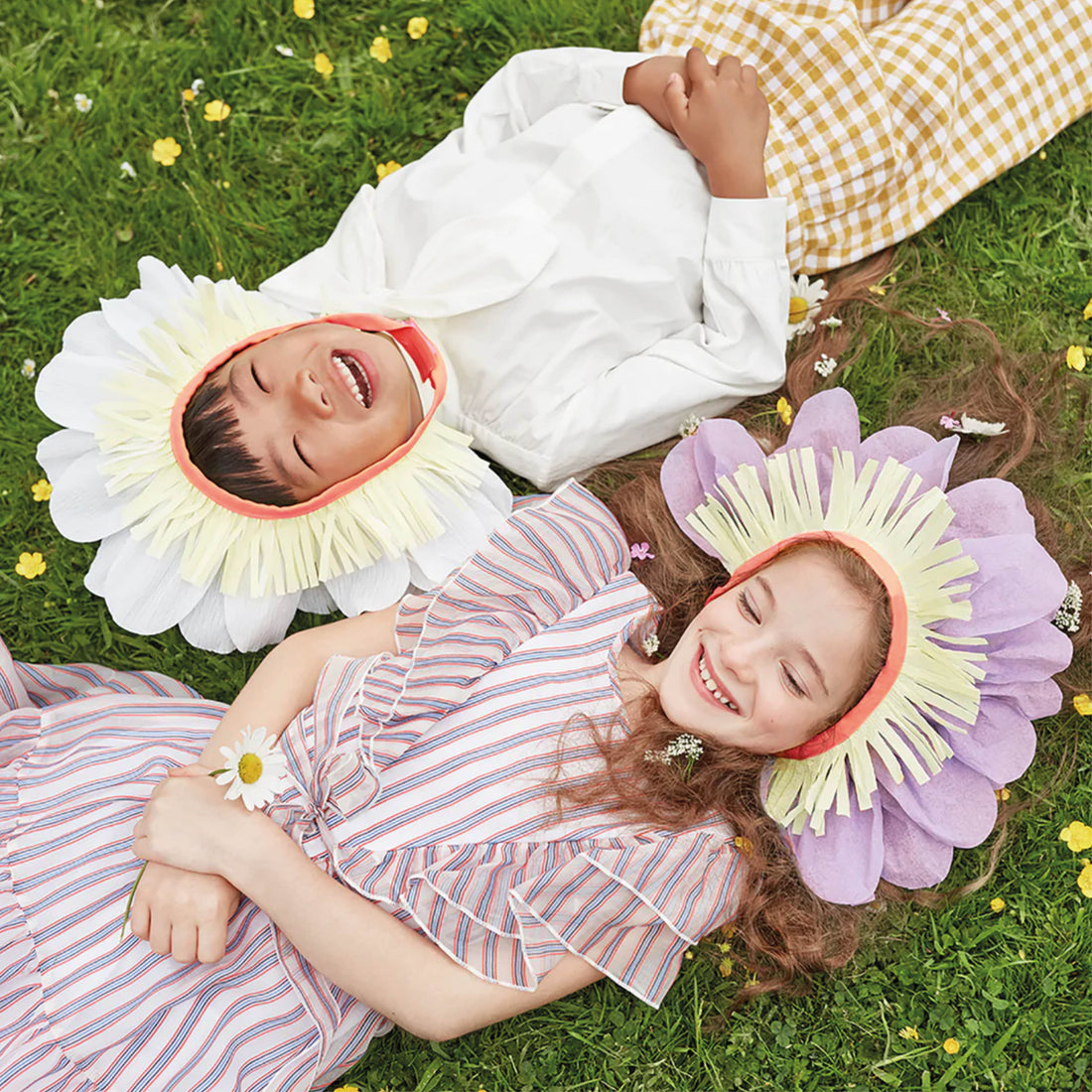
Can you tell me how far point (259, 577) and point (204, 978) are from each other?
73cm

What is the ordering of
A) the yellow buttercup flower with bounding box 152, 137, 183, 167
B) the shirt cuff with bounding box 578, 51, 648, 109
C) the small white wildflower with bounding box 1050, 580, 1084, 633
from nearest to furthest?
the small white wildflower with bounding box 1050, 580, 1084, 633 → the shirt cuff with bounding box 578, 51, 648, 109 → the yellow buttercup flower with bounding box 152, 137, 183, 167

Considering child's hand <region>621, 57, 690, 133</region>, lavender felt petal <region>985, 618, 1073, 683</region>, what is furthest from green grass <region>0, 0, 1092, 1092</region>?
lavender felt petal <region>985, 618, 1073, 683</region>

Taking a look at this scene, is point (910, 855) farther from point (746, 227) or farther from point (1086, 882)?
point (746, 227)

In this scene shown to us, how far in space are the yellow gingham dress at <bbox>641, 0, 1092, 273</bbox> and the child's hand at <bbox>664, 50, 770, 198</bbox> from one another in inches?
4.6

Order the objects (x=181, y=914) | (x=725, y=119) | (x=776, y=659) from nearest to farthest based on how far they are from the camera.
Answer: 1. (x=776, y=659)
2. (x=181, y=914)
3. (x=725, y=119)

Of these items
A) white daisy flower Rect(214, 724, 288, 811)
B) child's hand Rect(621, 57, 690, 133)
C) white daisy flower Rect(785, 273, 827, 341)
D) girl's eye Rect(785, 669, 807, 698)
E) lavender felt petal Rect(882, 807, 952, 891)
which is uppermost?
child's hand Rect(621, 57, 690, 133)

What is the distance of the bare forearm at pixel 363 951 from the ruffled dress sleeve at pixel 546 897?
1.4 inches

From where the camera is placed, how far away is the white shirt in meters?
2.24

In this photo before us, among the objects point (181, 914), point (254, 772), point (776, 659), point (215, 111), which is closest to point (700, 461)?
point (776, 659)

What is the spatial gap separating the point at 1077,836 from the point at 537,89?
75.5 inches

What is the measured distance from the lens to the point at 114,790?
2006mm

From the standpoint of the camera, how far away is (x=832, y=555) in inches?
72.2

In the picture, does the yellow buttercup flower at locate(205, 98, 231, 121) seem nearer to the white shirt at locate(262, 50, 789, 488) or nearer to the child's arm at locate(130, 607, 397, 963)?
the white shirt at locate(262, 50, 789, 488)

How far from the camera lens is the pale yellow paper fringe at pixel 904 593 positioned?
1796 mm
